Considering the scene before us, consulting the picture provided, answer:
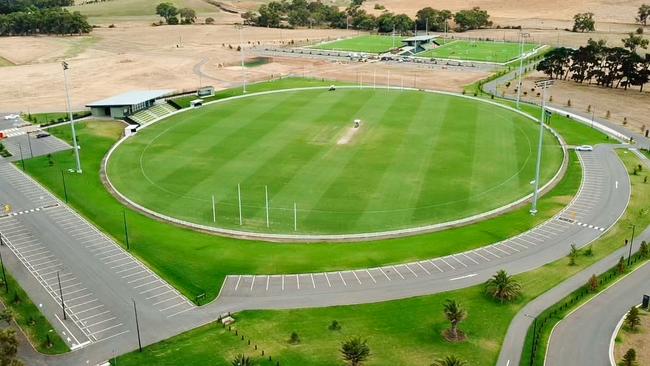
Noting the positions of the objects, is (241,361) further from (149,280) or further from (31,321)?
(31,321)

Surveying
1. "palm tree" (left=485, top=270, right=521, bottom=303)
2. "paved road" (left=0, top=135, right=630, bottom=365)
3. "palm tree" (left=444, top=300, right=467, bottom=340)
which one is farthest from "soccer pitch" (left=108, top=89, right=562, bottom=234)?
"palm tree" (left=444, top=300, right=467, bottom=340)

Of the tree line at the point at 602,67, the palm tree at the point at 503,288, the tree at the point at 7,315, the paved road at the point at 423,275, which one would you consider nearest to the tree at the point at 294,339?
the paved road at the point at 423,275

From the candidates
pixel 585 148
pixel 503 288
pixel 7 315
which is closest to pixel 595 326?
pixel 503 288

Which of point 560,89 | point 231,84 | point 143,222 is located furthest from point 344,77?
point 143,222

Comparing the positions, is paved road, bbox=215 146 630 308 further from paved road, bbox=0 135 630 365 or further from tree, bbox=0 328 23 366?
tree, bbox=0 328 23 366

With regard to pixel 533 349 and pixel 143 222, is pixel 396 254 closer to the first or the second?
pixel 533 349
